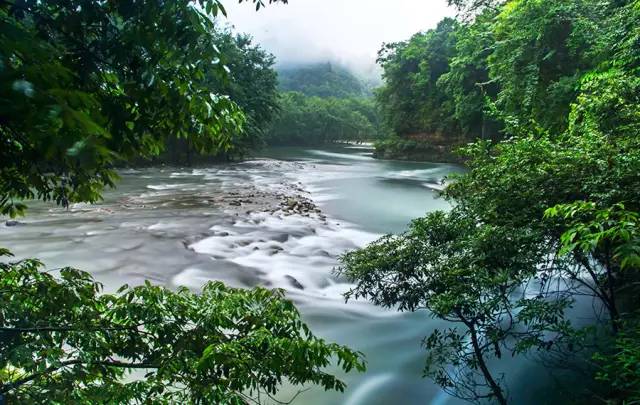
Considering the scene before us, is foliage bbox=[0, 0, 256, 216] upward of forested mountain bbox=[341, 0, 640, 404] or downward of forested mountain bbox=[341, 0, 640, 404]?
upward

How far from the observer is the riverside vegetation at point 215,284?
195 centimetres

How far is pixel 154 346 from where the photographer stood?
2621 mm

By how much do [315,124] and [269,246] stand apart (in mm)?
62559

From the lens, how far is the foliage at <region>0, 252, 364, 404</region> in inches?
79.9

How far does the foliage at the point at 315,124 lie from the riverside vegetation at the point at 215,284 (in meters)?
59.9

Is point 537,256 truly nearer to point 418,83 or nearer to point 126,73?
point 126,73

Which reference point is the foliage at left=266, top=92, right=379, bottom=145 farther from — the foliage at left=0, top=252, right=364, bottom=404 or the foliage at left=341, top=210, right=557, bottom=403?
the foliage at left=0, top=252, right=364, bottom=404

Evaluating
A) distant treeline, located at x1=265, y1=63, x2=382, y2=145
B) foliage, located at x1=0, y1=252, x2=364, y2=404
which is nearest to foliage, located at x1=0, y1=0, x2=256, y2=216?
foliage, located at x1=0, y1=252, x2=364, y2=404

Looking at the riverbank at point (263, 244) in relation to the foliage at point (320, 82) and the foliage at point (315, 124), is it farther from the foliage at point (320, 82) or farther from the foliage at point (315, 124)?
the foliage at point (320, 82)

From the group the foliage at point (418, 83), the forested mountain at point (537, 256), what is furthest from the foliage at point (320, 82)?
the forested mountain at point (537, 256)

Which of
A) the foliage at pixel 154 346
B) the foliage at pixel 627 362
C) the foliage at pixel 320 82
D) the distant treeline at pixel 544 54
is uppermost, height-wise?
the foliage at pixel 320 82

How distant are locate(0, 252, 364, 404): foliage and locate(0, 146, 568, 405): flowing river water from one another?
121 inches

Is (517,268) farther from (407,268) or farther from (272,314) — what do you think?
(272,314)

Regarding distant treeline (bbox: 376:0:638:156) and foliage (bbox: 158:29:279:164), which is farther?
foliage (bbox: 158:29:279:164)
